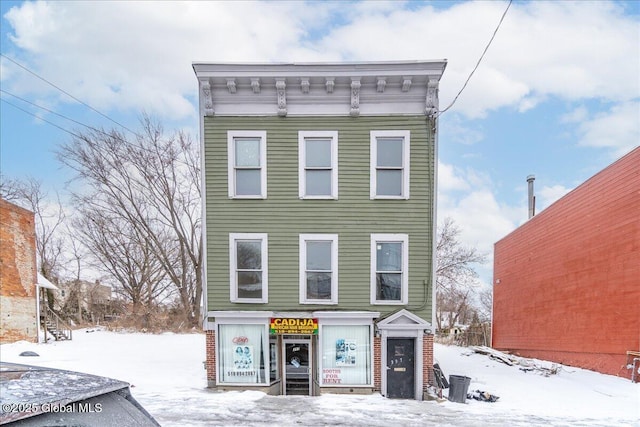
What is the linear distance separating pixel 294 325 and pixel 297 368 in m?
1.48

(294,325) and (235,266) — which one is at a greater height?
(235,266)

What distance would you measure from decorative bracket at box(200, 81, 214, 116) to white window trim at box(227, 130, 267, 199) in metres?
0.86

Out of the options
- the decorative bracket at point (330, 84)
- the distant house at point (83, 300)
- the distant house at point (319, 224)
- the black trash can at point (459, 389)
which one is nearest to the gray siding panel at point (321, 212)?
the distant house at point (319, 224)

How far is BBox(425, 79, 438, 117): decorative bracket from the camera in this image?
10406 millimetres

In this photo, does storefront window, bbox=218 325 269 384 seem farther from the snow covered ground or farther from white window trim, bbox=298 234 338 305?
white window trim, bbox=298 234 338 305

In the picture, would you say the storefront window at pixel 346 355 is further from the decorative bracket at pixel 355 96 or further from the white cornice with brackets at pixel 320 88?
the white cornice with brackets at pixel 320 88

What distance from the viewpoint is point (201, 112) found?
10.7 metres

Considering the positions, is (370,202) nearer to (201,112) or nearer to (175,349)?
(201,112)

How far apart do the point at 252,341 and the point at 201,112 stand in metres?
7.07

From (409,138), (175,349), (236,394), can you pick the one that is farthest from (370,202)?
(175,349)

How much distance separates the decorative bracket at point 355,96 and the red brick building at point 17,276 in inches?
728

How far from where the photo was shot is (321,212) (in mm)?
10539

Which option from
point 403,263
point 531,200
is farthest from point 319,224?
point 531,200

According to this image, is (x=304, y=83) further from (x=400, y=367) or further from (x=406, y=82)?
(x=400, y=367)
